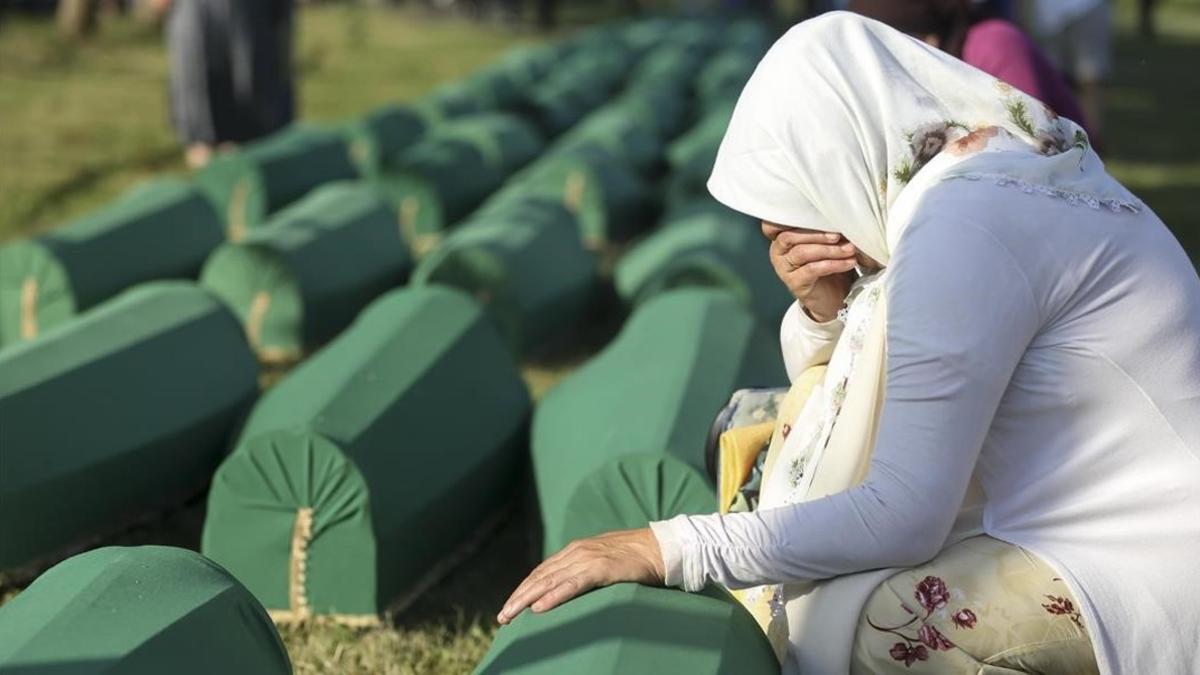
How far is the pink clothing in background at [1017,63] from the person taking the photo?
3.97 m

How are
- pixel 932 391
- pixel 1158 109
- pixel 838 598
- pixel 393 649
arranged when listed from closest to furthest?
pixel 932 391 < pixel 838 598 < pixel 393 649 < pixel 1158 109

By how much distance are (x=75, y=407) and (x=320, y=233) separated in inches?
74.4

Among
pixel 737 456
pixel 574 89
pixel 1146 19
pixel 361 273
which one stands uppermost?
pixel 737 456

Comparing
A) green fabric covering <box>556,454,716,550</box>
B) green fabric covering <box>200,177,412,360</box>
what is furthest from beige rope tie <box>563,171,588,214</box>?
green fabric covering <box>556,454,716,550</box>

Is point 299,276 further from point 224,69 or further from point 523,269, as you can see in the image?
point 224,69

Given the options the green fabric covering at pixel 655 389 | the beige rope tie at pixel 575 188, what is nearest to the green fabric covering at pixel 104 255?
the beige rope tie at pixel 575 188

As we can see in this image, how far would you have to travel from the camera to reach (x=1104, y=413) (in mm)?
2221

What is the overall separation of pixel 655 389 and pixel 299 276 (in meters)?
1.86

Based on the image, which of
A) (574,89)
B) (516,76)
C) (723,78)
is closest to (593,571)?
(574,89)

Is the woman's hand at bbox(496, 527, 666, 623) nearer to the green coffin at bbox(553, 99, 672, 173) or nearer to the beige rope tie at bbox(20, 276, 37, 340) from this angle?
the beige rope tie at bbox(20, 276, 37, 340)

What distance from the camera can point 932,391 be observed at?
2115 mm

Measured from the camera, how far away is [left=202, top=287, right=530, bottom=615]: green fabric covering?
320 cm

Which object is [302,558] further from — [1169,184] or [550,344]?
[1169,184]

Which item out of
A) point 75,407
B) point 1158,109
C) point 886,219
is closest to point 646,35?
point 1158,109
